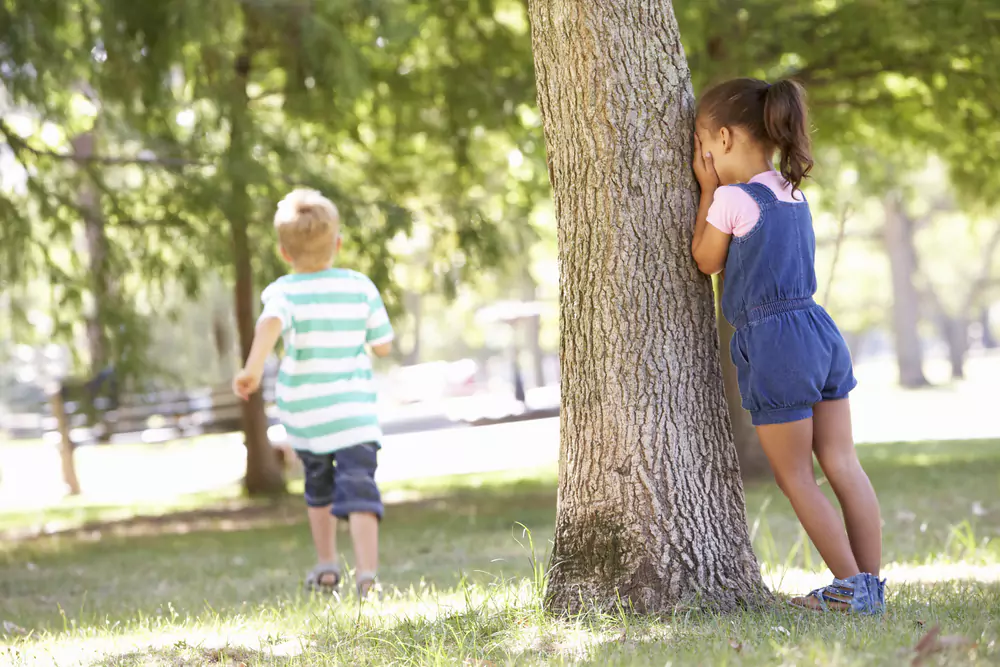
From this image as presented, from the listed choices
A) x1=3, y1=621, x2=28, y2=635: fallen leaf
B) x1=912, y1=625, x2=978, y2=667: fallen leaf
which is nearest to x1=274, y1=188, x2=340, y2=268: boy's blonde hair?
x1=3, y1=621, x2=28, y2=635: fallen leaf

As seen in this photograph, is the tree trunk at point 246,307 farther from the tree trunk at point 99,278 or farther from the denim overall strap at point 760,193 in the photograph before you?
the denim overall strap at point 760,193

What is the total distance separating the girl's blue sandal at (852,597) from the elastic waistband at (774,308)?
2.85ft

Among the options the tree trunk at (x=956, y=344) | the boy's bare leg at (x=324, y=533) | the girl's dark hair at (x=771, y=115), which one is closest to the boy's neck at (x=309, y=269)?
the boy's bare leg at (x=324, y=533)

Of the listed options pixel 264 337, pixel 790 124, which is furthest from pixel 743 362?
pixel 264 337

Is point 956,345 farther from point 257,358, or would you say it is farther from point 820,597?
point 820,597

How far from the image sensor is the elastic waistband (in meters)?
3.58

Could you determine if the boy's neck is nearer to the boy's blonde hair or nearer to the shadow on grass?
the boy's blonde hair

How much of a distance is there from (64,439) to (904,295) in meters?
24.4

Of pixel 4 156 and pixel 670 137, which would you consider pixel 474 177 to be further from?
pixel 670 137

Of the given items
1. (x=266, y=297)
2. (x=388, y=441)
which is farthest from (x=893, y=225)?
(x=266, y=297)

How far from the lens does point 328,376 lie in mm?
5203

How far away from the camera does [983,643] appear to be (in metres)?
2.87

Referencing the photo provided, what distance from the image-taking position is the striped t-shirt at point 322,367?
5184 mm

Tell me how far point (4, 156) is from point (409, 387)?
4526cm
